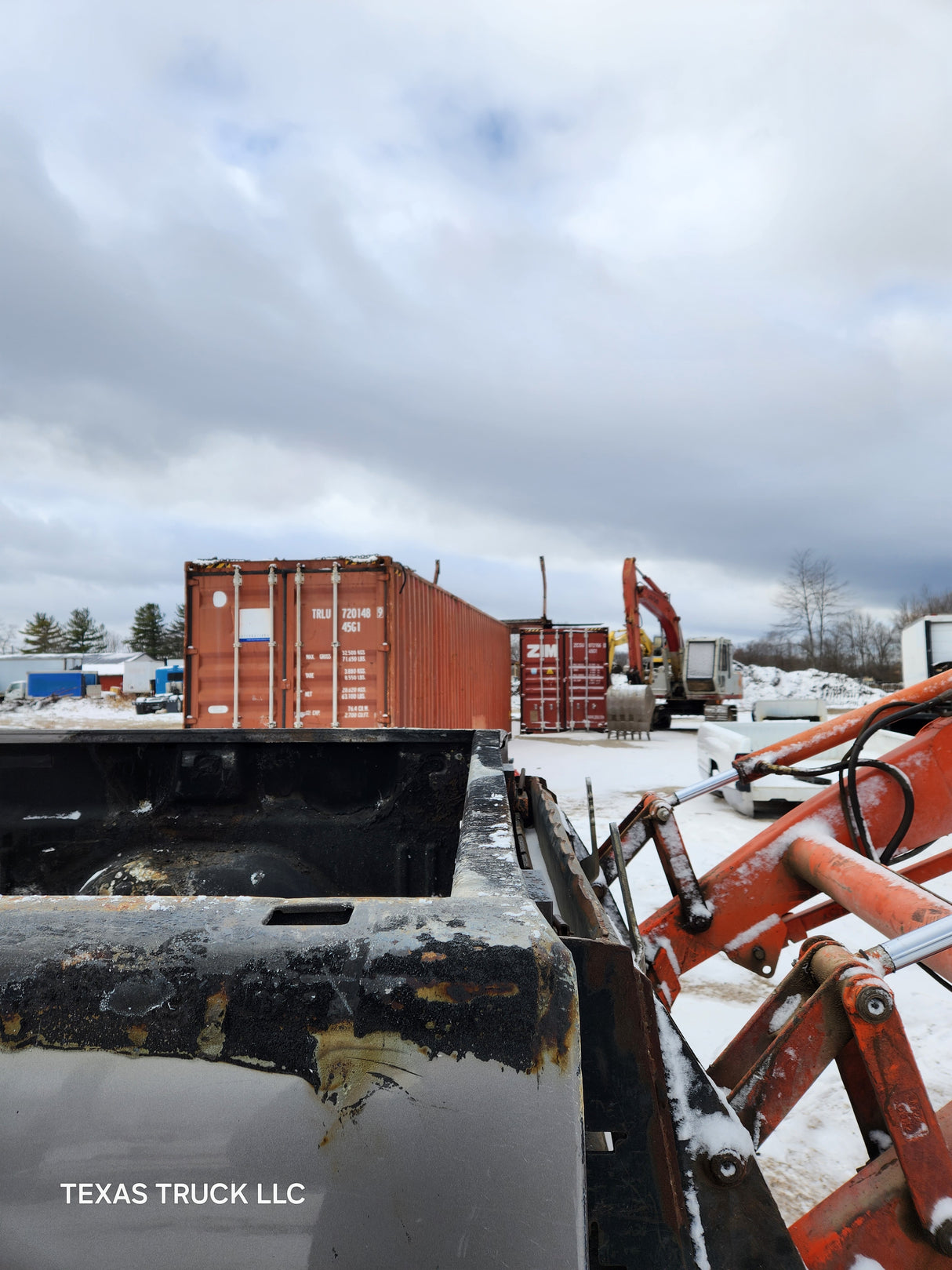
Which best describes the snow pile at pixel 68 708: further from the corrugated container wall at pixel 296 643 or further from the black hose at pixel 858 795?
the black hose at pixel 858 795

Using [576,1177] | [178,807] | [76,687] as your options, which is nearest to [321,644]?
[178,807]

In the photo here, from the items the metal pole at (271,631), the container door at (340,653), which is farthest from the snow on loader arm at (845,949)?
the metal pole at (271,631)

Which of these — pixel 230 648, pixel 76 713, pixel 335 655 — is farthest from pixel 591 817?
pixel 76 713

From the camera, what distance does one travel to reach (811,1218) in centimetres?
159

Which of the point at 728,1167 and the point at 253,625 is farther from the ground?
the point at 253,625

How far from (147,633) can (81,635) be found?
8537 millimetres

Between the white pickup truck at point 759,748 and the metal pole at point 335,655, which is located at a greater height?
the metal pole at point 335,655

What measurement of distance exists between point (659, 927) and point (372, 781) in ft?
3.50

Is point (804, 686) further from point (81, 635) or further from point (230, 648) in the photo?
point (81, 635)

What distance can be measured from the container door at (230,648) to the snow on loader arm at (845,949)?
19.8 feet

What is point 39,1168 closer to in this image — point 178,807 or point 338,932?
point 338,932

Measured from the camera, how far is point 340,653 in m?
8.14

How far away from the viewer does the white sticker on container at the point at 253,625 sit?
8.23m

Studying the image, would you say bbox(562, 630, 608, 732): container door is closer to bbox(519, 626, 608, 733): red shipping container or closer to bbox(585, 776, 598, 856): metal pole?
bbox(519, 626, 608, 733): red shipping container
